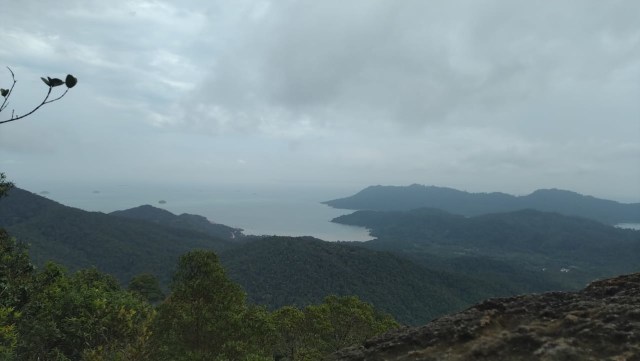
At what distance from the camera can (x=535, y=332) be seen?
8484 millimetres

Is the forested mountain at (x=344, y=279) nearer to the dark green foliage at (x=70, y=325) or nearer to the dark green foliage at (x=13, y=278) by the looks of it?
the dark green foliage at (x=70, y=325)

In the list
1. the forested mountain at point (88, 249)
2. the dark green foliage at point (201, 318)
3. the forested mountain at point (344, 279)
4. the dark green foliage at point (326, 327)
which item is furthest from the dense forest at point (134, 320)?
the forested mountain at point (88, 249)

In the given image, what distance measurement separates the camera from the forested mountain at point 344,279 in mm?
142500

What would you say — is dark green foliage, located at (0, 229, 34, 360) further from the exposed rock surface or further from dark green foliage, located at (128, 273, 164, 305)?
dark green foliage, located at (128, 273, 164, 305)

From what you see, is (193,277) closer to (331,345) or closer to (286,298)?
(331,345)

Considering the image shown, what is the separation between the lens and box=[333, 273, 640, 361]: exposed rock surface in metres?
7.56

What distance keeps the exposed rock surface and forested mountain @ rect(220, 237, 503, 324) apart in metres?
127

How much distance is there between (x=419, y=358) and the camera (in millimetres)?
8859

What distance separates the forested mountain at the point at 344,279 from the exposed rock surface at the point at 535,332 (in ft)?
416

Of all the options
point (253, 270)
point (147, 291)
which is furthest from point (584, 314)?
point (253, 270)

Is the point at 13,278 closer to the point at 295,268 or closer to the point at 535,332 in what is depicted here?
the point at 535,332

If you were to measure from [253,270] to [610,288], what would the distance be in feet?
514

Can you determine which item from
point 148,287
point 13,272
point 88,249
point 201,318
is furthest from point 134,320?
point 88,249

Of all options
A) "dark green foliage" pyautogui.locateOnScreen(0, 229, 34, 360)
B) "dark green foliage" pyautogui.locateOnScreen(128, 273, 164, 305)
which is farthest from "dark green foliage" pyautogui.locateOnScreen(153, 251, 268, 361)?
"dark green foliage" pyautogui.locateOnScreen(128, 273, 164, 305)
